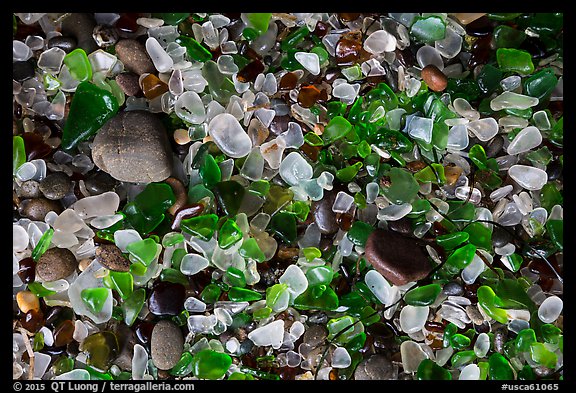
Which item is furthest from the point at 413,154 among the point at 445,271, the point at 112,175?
the point at 112,175

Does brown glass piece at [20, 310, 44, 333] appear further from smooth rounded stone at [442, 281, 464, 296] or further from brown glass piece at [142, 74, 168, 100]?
smooth rounded stone at [442, 281, 464, 296]

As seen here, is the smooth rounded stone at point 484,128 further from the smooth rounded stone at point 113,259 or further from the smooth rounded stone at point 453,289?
the smooth rounded stone at point 113,259

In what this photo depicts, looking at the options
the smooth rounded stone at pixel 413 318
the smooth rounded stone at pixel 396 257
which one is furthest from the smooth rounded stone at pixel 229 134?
the smooth rounded stone at pixel 413 318

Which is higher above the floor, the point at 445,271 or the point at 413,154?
the point at 413,154

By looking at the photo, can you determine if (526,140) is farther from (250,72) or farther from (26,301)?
(26,301)

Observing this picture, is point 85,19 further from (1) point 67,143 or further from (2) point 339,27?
(2) point 339,27

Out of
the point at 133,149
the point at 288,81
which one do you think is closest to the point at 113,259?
the point at 133,149
